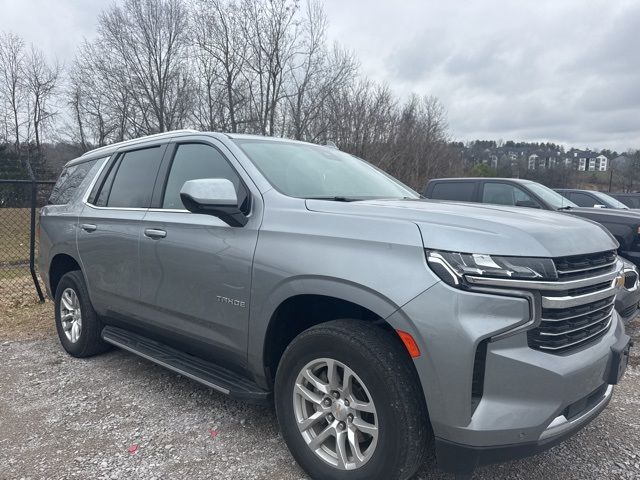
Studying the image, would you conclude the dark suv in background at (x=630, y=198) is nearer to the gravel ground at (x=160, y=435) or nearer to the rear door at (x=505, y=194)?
the rear door at (x=505, y=194)

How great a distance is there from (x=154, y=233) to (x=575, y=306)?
2595 mm

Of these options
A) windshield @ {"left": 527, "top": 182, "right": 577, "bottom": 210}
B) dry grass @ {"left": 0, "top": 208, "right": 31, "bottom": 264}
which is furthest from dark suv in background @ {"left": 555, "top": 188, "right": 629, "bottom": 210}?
dry grass @ {"left": 0, "top": 208, "right": 31, "bottom": 264}

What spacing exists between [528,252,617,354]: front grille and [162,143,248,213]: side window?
1.82 meters

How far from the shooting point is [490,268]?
192 cm

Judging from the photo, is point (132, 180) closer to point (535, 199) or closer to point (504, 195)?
point (535, 199)

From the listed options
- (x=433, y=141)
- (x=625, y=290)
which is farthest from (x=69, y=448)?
(x=433, y=141)

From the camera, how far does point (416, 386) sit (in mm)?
2080

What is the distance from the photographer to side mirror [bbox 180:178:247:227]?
257 cm

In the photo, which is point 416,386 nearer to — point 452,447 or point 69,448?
point 452,447

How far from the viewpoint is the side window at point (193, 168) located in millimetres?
3059

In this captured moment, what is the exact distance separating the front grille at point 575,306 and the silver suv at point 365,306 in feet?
0.03

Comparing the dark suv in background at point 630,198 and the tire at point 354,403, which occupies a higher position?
the dark suv in background at point 630,198

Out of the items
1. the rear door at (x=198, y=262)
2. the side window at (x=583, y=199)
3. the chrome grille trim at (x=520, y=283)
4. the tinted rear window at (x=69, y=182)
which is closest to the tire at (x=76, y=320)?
the tinted rear window at (x=69, y=182)

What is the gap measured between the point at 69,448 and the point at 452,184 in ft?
26.3
